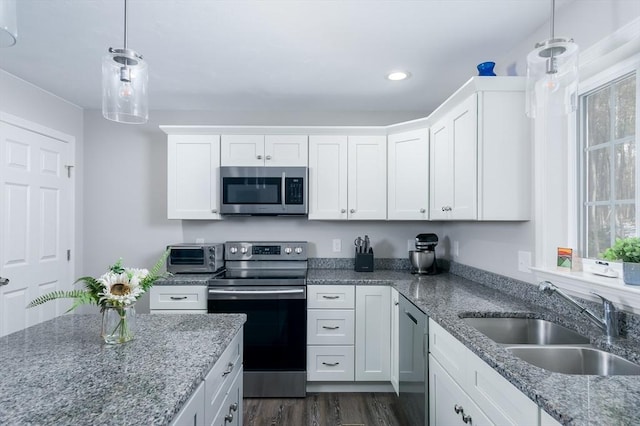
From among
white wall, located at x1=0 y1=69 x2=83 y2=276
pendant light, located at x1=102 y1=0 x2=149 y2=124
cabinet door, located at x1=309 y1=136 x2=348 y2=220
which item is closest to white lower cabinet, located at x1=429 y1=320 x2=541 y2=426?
cabinet door, located at x1=309 y1=136 x2=348 y2=220

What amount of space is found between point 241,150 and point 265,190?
0.41 metres

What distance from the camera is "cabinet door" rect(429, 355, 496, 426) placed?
134 centimetres

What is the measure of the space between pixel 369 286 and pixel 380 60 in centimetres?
163

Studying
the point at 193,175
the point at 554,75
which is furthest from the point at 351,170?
the point at 554,75

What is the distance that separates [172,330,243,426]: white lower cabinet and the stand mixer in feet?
5.88

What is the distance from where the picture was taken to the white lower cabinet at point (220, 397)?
1.02m

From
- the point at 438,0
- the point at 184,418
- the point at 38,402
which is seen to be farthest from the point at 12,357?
the point at 438,0

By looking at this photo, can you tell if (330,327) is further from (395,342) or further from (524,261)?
(524,261)

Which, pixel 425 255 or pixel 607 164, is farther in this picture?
pixel 425 255

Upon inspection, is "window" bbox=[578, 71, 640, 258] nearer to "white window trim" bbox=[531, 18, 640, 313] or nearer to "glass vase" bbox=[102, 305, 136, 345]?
"white window trim" bbox=[531, 18, 640, 313]

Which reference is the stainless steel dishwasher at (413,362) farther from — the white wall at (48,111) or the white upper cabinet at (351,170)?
the white wall at (48,111)

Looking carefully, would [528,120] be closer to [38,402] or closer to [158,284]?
[38,402]

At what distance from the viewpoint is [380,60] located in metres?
2.30

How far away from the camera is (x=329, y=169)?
3055 mm
